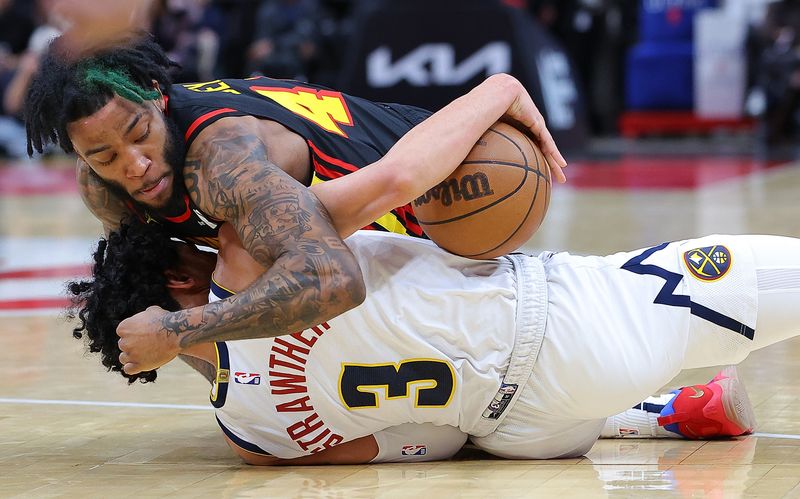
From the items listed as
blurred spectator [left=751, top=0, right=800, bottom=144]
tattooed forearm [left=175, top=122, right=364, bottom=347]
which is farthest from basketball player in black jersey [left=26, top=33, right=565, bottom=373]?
blurred spectator [left=751, top=0, right=800, bottom=144]

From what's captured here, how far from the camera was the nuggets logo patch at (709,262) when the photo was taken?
11.5 feet

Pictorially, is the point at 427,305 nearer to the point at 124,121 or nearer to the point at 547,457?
the point at 547,457

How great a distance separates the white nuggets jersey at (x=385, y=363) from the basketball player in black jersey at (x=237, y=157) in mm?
226

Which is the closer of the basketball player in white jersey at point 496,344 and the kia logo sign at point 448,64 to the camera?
the basketball player in white jersey at point 496,344

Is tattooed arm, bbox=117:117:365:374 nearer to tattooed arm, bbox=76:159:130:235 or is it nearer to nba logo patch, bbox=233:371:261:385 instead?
nba logo patch, bbox=233:371:261:385

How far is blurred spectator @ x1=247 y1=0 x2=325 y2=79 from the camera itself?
55.6ft

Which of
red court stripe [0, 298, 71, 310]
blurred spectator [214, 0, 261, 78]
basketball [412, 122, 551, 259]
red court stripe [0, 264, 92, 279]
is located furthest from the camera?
blurred spectator [214, 0, 261, 78]

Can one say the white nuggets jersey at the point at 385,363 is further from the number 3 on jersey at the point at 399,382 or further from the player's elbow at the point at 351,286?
the player's elbow at the point at 351,286

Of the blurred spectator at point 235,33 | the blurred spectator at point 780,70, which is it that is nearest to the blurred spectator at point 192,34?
the blurred spectator at point 235,33

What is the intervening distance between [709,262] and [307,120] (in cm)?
126

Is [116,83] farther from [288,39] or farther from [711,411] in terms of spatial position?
[288,39]

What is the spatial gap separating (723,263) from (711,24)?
A: 13.7m

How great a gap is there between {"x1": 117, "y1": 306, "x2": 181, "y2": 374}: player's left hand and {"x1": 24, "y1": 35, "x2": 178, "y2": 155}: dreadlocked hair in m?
0.60

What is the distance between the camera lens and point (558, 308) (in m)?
3.53
